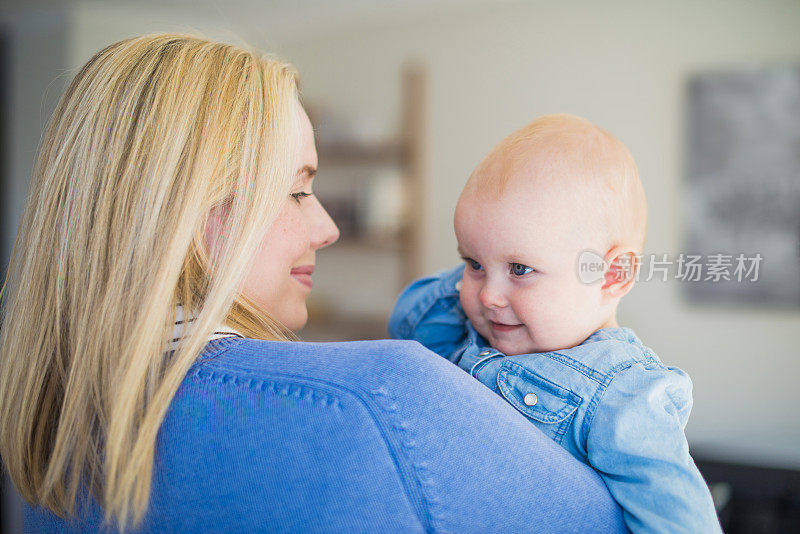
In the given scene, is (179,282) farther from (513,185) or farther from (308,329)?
(308,329)

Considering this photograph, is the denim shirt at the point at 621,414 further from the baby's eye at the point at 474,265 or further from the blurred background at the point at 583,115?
the blurred background at the point at 583,115

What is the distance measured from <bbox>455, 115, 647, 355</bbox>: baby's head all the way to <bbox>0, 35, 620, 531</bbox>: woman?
0.26 metres

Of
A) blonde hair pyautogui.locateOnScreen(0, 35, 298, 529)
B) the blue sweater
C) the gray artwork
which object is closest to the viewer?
the blue sweater

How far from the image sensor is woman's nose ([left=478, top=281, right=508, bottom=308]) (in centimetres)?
94

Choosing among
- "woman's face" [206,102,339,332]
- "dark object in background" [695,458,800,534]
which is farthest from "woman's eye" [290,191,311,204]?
"dark object in background" [695,458,800,534]

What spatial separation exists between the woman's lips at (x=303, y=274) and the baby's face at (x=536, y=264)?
0.30 m

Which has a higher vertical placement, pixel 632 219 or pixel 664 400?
pixel 632 219

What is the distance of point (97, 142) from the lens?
791 mm

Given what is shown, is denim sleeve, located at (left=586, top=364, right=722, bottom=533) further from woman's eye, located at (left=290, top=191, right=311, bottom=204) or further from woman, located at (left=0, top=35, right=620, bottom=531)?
woman's eye, located at (left=290, top=191, right=311, bottom=204)

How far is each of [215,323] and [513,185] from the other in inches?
19.2

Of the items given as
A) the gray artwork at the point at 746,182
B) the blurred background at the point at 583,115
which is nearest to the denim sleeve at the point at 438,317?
the blurred background at the point at 583,115

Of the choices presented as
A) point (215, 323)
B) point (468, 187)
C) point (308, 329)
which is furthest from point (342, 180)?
point (215, 323)

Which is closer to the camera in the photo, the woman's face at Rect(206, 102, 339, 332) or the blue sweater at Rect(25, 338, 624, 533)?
the blue sweater at Rect(25, 338, 624, 533)

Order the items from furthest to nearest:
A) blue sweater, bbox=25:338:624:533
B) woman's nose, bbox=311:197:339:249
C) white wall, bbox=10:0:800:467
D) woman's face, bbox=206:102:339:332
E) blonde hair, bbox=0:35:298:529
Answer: white wall, bbox=10:0:800:467
woman's nose, bbox=311:197:339:249
woman's face, bbox=206:102:339:332
blonde hair, bbox=0:35:298:529
blue sweater, bbox=25:338:624:533
